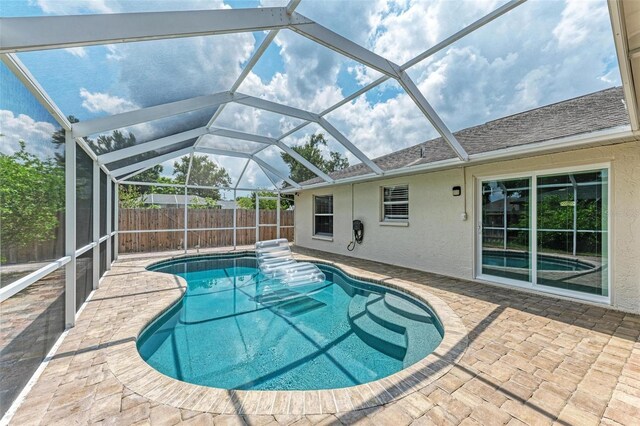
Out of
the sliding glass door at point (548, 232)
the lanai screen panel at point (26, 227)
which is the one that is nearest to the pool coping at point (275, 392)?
the lanai screen panel at point (26, 227)

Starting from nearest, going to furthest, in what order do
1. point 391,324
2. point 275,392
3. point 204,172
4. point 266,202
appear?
point 275,392
point 391,324
point 204,172
point 266,202

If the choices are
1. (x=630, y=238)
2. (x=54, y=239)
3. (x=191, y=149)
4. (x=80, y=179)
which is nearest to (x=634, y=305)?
(x=630, y=238)

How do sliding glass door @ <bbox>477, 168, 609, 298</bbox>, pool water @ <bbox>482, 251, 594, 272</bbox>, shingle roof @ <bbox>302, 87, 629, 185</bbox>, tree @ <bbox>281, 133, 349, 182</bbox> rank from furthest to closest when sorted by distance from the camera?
tree @ <bbox>281, 133, 349, 182</bbox> < pool water @ <bbox>482, 251, 594, 272</bbox> < sliding glass door @ <bbox>477, 168, 609, 298</bbox> < shingle roof @ <bbox>302, 87, 629, 185</bbox>

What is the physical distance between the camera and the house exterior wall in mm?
4500

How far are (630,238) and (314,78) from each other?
603 cm

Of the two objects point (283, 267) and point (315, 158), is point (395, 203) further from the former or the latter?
point (283, 267)

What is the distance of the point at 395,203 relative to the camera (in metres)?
8.89

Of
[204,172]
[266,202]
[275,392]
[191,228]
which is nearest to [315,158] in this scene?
[204,172]

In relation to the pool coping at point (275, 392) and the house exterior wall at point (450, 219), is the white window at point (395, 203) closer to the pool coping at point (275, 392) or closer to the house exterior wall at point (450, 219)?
the house exterior wall at point (450, 219)

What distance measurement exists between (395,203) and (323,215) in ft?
14.2

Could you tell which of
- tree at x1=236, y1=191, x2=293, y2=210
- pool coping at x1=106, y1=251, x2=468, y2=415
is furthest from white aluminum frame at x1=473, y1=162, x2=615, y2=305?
tree at x1=236, y1=191, x2=293, y2=210

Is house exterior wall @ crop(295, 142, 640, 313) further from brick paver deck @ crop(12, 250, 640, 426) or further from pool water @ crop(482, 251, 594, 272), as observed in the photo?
brick paver deck @ crop(12, 250, 640, 426)

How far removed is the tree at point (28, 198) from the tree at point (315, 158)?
5.92 m

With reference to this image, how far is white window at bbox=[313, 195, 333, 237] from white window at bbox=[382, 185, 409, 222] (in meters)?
3.21
